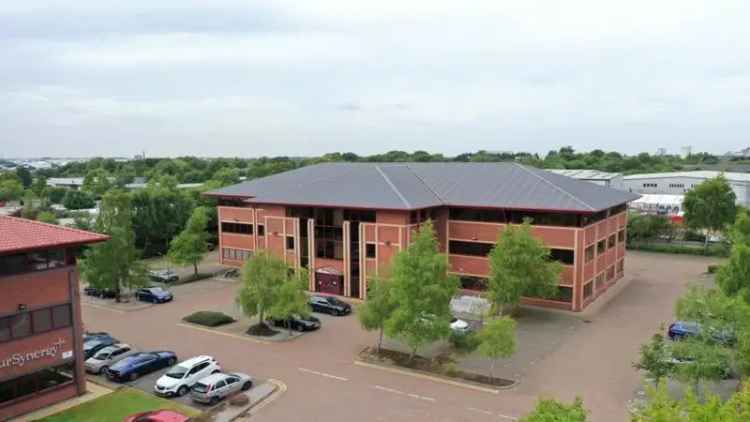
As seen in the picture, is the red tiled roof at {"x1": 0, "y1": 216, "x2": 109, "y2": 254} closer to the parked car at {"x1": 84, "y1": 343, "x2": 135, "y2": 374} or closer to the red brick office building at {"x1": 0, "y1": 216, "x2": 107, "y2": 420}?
the red brick office building at {"x1": 0, "y1": 216, "x2": 107, "y2": 420}

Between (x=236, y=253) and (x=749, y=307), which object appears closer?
(x=749, y=307)

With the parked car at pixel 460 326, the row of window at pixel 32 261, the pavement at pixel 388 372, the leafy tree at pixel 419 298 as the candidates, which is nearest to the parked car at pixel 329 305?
the pavement at pixel 388 372

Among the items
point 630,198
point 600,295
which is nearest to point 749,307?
point 600,295

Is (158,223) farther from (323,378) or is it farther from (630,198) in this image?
(630,198)

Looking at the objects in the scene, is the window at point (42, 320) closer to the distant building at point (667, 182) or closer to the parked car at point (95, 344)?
the parked car at point (95, 344)

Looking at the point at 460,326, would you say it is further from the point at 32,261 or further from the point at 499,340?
the point at 32,261

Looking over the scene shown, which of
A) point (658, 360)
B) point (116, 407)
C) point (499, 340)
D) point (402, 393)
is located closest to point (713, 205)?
point (658, 360)

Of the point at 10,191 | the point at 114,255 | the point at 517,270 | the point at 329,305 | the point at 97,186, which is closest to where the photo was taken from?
the point at 517,270
